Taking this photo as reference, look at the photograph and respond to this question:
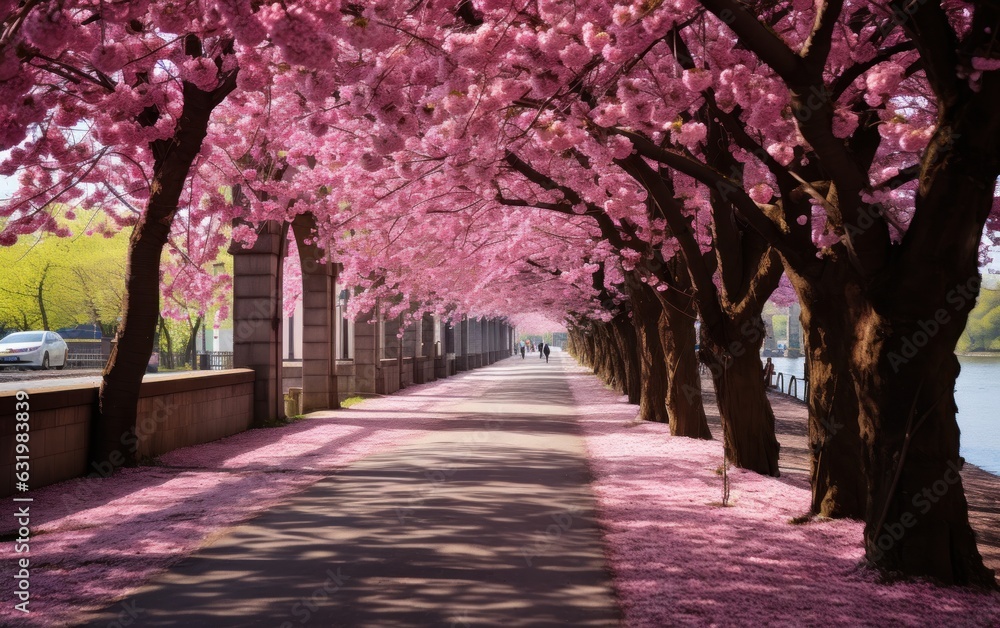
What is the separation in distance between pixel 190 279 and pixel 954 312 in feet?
54.7

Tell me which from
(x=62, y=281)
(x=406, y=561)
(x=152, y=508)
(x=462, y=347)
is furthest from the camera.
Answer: (x=462, y=347)

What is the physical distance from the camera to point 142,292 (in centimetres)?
1088

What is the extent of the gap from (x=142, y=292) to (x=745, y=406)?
26.4 feet

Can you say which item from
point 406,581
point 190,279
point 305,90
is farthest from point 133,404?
point 190,279

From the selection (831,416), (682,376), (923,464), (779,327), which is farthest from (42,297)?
(779,327)

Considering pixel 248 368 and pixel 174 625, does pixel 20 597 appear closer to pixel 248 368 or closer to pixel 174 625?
pixel 174 625

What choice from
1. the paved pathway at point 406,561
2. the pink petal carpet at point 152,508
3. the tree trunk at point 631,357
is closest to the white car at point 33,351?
the pink petal carpet at point 152,508

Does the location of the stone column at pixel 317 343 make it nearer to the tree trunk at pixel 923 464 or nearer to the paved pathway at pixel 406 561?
the paved pathway at pixel 406 561

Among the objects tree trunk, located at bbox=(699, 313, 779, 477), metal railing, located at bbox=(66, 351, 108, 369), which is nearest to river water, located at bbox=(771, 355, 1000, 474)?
tree trunk, located at bbox=(699, 313, 779, 477)

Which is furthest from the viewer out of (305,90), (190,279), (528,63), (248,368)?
(190,279)

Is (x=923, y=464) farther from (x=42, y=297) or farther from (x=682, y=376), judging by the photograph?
(x=42, y=297)

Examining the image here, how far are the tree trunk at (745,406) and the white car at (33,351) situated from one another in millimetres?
27521

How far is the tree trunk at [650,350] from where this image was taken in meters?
17.7

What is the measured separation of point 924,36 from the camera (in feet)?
17.5
